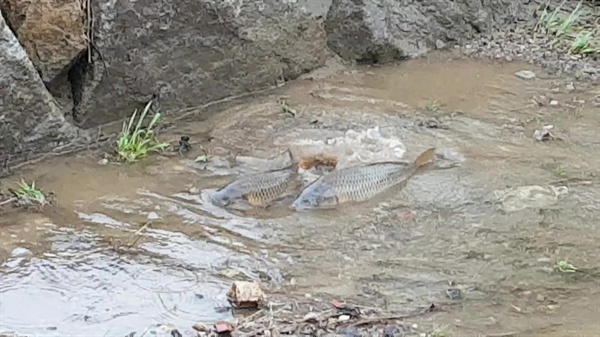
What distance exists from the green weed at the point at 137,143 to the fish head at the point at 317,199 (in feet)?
3.50

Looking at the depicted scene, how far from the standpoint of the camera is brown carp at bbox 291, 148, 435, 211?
4.73 metres

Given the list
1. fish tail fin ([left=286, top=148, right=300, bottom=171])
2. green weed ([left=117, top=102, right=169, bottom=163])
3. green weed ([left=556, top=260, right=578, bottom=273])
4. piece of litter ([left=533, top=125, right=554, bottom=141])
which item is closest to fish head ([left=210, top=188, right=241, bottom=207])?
fish tail fin ([left=286, top=148, right=300, bottom=171])

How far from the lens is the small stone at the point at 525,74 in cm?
665

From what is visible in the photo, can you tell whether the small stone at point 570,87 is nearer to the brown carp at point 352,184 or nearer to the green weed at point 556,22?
the green weed at point 556,22

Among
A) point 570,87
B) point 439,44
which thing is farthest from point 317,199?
point 439,44

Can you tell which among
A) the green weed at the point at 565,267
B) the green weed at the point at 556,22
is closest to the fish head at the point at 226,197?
the green weed at the point at 565,267

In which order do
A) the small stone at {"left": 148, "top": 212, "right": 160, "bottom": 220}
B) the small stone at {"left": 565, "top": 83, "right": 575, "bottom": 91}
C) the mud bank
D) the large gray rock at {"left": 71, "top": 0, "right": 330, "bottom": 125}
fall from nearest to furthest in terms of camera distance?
the small stone at {"left": 148, "top": 212, "right": 160, "bottom": 220} < the mud bank < the large gray rock at {"left": 71, "top": 0, "right": 330, "bottom": 125} < the small stone at {"left": 565, "top": 83, "right": 575, "bottom": 91}

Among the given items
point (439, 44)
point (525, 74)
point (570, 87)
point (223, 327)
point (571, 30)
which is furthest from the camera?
point (571, 30)

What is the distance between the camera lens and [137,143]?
17.8 ft

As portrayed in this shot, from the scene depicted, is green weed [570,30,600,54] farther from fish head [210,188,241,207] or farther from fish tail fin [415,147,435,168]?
fish head [210,188,241,207]

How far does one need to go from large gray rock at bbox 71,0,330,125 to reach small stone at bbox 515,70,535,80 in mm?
1452

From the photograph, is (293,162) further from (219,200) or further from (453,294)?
(453,294)

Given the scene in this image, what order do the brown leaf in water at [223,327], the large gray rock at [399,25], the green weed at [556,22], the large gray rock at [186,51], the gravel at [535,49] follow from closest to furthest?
the brown leaf in water at [223,327] → the large gray rock at [186,51] → the gravel at [535,49] → the large gray rock at [399,25] → the green weed at [556,22]

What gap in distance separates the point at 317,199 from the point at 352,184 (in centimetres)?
19
